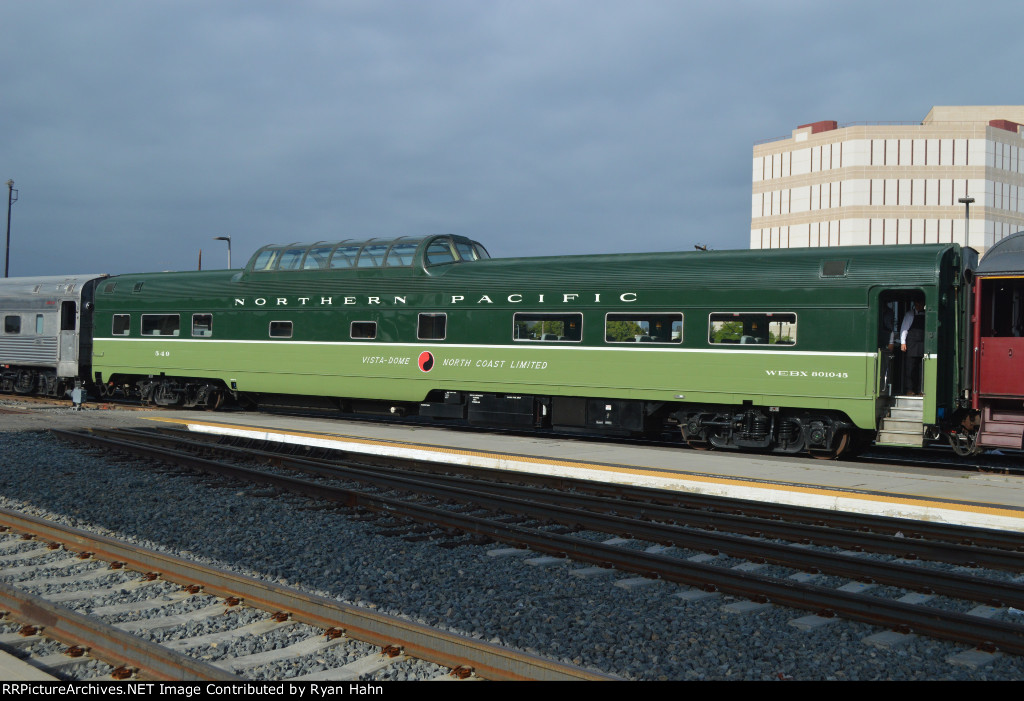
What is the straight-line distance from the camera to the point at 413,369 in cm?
1884

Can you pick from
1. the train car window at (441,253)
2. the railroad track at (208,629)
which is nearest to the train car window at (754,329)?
the train car window at (441,253)

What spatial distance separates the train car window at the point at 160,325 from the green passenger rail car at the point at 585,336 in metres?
0.11

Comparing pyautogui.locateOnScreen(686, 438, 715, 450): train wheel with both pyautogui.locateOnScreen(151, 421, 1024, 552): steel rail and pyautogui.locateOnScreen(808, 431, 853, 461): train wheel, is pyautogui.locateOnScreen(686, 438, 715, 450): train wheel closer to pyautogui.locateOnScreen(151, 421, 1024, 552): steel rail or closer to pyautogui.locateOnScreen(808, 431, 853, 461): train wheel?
pyautogui.locateOnScreen(808, 431, 853, 461): train wheel

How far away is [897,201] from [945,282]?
87392mm

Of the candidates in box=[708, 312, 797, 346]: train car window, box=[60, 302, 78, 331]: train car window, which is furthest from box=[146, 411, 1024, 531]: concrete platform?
box=[60, 302, 78, 331]: train car window

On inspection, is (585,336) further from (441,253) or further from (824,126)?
(824,126)

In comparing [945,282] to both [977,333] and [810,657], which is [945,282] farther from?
[810,657]

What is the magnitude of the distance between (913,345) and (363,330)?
38.0 ft

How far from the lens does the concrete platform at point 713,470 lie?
10.2 meters

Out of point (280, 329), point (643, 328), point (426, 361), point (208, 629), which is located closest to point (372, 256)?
point (426, 361)

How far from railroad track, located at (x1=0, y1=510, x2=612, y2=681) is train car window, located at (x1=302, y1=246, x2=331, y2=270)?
1397 cm

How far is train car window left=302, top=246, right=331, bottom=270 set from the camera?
20594mm

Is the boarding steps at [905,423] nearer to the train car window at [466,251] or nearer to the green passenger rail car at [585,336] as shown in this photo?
the green passenger rail car at [585,336]

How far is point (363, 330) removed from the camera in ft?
64.5
